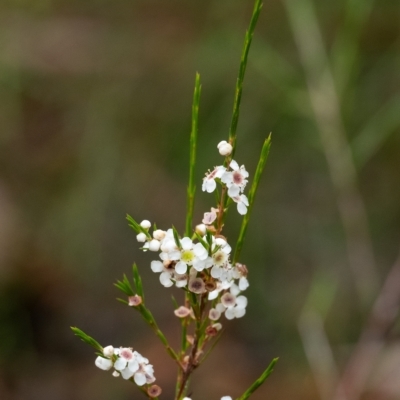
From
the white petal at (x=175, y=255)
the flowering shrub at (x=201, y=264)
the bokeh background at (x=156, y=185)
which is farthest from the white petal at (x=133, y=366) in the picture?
the bokeh background at (x=156, y=185)

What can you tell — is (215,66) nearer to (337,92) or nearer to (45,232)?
(337,92)

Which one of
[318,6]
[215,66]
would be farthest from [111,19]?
[318,6]

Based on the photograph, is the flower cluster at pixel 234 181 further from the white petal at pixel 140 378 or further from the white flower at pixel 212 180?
the white petal at pixel 140 378

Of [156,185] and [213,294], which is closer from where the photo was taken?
[213,294]

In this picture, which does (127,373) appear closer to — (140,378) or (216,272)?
(140,378)

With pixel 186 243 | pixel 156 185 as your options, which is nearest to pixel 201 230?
pixel 186 243

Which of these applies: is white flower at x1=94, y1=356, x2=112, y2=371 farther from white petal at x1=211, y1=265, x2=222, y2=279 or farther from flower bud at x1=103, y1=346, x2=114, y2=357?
white petal at x1=211, y1=265, x2=222, y2=279

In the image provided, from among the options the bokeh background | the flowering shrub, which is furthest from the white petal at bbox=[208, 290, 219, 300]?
the bokeh background
